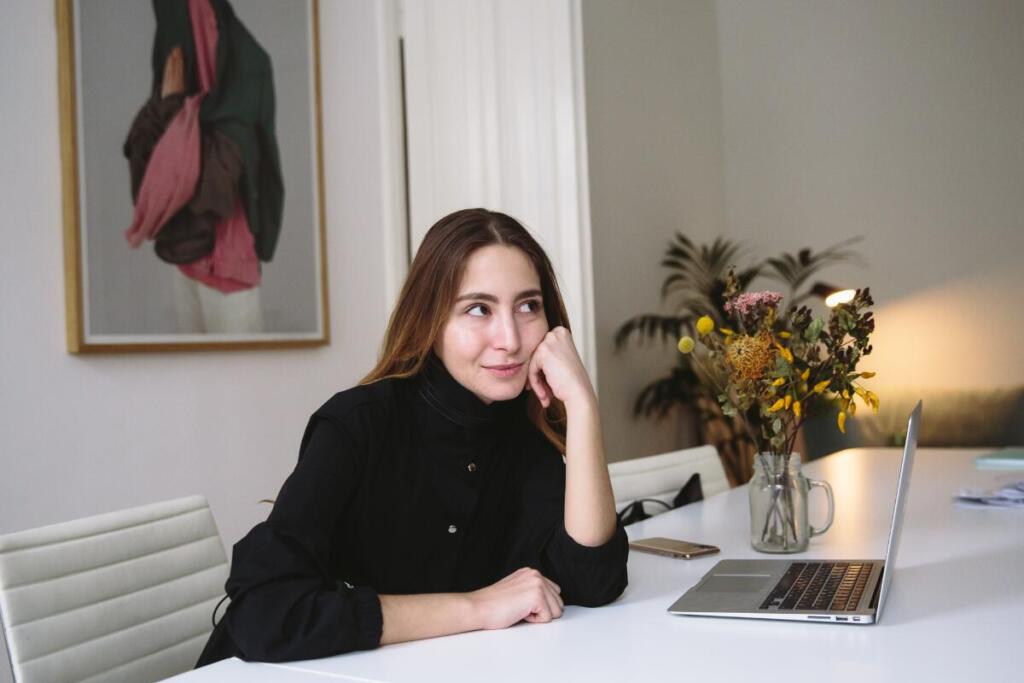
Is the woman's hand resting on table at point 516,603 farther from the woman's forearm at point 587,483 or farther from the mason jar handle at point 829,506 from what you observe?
the mason jar handle at point 829,506

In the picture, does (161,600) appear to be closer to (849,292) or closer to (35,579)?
(35,579)

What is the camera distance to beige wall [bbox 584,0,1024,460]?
17.0 ft

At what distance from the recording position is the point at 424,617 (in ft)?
3.99

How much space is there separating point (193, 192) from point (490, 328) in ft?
5.71

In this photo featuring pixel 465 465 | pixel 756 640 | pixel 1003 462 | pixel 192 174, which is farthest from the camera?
pixel 192 174

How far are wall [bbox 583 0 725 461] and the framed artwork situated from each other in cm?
172

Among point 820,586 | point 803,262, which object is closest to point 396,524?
point 820,586

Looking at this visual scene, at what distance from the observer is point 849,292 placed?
1.60 meters

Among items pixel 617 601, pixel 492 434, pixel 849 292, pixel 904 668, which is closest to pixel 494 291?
pixel 492 434

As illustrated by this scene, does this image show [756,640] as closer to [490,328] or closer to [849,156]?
[490,328]

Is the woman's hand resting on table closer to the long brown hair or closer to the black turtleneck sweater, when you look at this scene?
the black turtleneck sweater

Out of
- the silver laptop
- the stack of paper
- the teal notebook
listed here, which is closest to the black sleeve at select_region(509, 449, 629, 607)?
the silver laptop

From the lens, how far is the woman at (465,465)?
132 centimetres

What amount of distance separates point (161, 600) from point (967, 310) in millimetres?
5039
